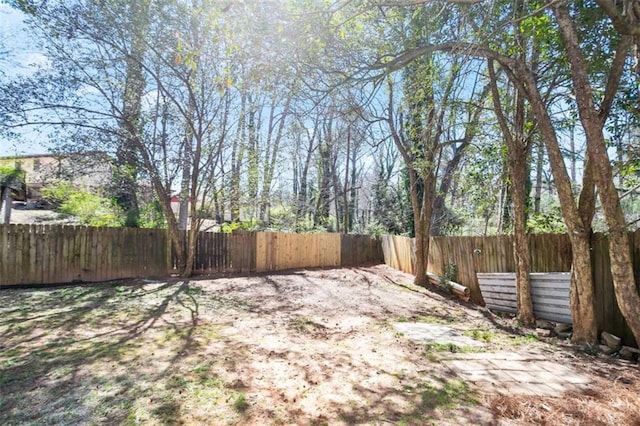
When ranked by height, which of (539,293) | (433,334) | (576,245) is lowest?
(433,334)

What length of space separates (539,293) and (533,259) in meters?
0.69

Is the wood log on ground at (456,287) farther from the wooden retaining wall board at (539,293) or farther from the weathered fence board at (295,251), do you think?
the weathered fence board at (295,251)

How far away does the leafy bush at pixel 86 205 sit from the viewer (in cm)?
991

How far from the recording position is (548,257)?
555 cm

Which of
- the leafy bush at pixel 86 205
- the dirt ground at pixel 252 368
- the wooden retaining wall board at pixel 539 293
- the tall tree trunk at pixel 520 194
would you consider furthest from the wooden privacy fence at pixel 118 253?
the tall tree trunk at pixel 520 194

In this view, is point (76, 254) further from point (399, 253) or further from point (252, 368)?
point (399, 253)

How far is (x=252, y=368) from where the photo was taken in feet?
10.1

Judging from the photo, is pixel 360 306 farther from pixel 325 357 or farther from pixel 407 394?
pixel 407 394

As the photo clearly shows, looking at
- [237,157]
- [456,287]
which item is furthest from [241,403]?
[237,157]

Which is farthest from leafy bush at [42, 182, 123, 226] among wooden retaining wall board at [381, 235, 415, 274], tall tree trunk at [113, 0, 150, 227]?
wooden retaining wall board at [381, 235, 415, 274]

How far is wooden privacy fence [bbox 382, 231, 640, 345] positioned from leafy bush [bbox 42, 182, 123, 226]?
29.0 ft

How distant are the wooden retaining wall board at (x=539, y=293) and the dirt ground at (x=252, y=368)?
0.47 metres

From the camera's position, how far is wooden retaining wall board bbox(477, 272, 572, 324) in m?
4.84

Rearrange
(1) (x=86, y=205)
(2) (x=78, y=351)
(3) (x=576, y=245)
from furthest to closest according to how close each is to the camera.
Result: (1) (x=86, y=205) < (3) (x=576, y=245) < (2) (x=78, y=351)
